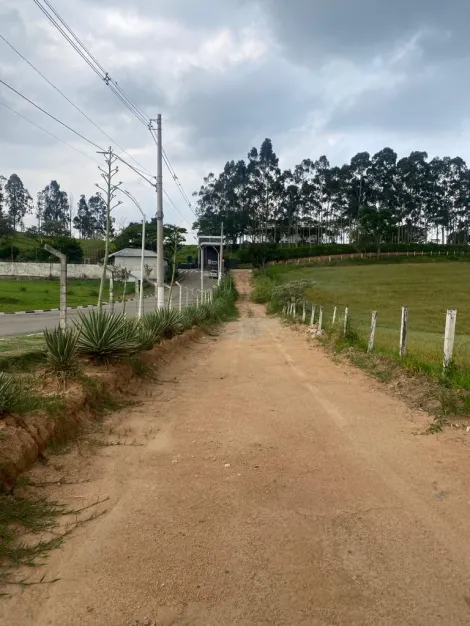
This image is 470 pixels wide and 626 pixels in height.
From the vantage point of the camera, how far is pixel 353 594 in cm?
300

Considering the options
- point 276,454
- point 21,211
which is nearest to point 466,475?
point 276,454

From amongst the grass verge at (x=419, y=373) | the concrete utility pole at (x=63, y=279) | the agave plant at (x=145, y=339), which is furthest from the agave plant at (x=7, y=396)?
the grass verge at (x=419, y=373)

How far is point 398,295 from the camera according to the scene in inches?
1667

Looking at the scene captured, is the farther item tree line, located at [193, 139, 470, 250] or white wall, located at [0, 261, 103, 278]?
tree line, located at [193, 139, 470, 250]

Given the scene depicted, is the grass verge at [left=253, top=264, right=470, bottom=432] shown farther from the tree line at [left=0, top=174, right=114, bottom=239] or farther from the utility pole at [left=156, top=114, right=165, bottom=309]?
the tree line at [left=0, top=174, right=114, bottom=239]

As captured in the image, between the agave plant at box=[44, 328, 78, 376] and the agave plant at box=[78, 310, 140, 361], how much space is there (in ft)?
2.89

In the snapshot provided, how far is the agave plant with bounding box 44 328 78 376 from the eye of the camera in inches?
285

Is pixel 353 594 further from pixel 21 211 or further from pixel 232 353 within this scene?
pixel 21 211

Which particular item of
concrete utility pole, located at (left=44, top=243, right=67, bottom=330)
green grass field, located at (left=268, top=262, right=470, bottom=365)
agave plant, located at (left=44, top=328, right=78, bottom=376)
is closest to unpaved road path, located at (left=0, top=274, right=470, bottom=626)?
agave plant, located at (left=44, top=328, right=78, bottom=376)

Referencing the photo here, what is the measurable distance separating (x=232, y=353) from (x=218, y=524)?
34.7 feet

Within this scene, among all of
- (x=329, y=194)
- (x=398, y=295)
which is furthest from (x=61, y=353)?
(x=329, y=194)

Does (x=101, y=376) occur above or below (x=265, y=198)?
below

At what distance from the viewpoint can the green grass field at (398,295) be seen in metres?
22.6

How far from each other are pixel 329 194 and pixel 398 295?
65318 mm
